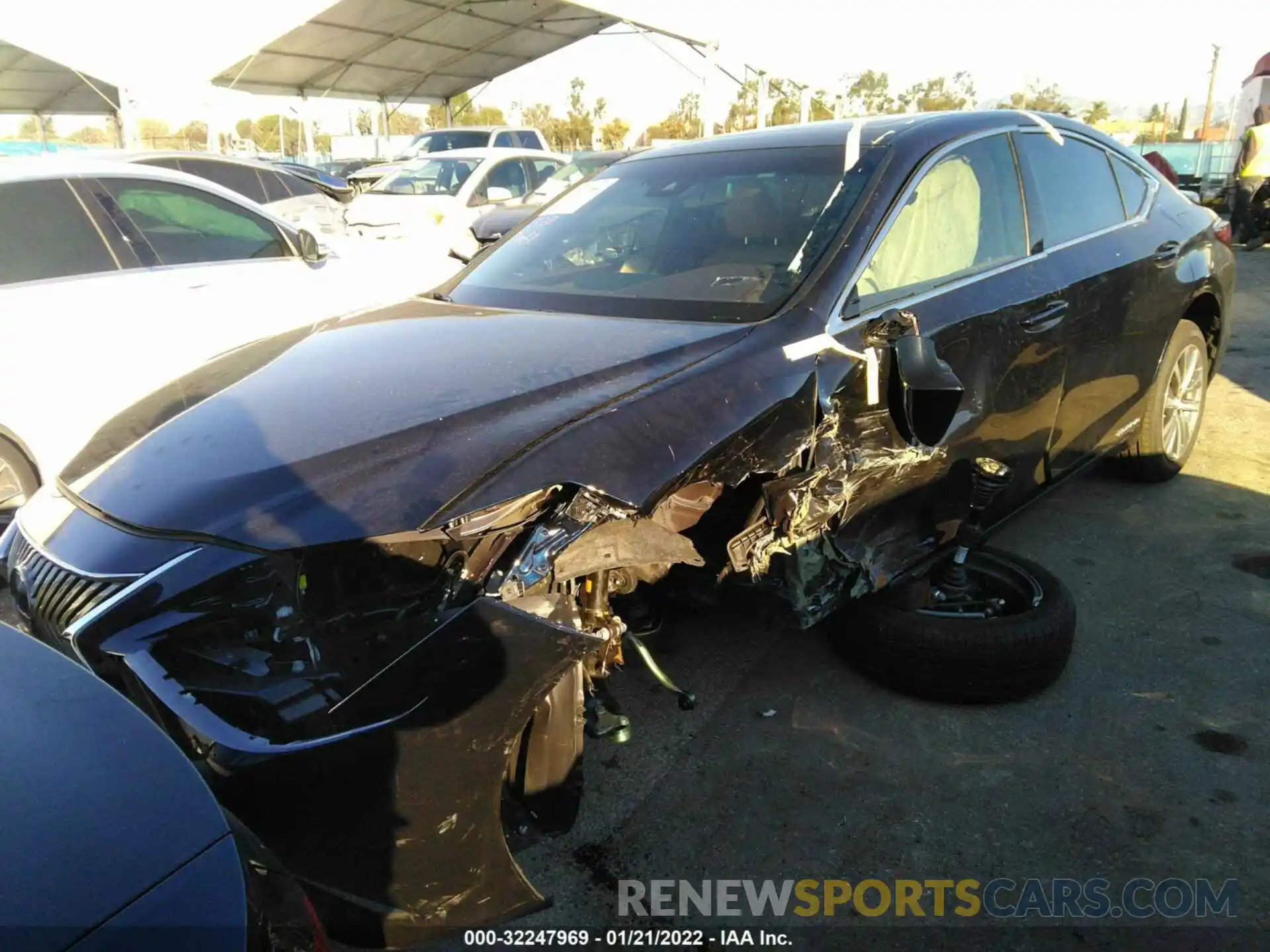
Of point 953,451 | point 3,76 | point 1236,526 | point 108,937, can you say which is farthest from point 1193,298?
point 3,76

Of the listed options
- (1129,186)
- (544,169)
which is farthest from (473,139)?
(1129,186)

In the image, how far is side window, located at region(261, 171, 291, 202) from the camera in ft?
33.1

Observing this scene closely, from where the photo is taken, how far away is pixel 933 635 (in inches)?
111

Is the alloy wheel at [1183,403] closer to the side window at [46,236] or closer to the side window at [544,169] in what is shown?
the side window at [46,236]

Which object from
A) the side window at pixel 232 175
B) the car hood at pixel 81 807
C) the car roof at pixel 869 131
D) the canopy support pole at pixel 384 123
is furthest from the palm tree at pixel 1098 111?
the car hood at pixel 81 807

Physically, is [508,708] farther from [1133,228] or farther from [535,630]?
[1133,228]

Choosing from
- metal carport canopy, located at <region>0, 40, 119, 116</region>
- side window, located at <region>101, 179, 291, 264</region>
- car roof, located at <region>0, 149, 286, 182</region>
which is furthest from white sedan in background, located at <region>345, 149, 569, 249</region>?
metal carport canopy, located at <region>0, 40, 119, 116</region>

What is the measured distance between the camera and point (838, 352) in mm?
2580

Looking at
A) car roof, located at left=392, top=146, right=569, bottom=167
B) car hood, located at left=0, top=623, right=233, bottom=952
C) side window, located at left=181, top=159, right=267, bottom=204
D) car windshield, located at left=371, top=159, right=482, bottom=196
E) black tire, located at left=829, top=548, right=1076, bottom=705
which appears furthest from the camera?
car roof, located at left=392, top=146, right=569, bottom=167

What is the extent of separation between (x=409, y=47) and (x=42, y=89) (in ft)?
31.9

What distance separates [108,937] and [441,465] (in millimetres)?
1106

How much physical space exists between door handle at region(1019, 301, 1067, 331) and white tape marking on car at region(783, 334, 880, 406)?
82 centimetres

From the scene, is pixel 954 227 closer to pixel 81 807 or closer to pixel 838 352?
pixel 838 352

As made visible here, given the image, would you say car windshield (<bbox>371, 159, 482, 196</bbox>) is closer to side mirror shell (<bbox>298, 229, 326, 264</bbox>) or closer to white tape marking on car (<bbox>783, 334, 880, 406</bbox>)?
side mirror shell (<bbox>298, 229, 326, 264</bbox>)
